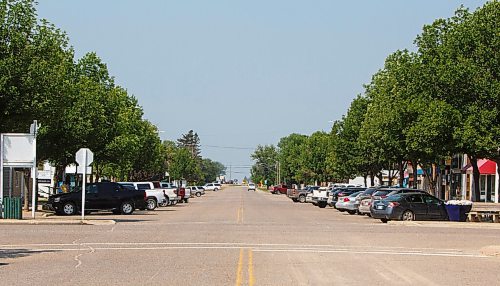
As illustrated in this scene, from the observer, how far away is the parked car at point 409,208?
38.6m

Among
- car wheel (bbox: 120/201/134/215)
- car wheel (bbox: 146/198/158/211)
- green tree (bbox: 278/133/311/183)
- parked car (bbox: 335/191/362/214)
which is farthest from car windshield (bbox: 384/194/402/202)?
green tree (bbox: 278/133/311/183)

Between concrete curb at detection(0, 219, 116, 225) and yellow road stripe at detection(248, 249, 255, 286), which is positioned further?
concrete curb at detection(0, 219, 116, 225)

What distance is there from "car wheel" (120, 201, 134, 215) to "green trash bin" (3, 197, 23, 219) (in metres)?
9.49

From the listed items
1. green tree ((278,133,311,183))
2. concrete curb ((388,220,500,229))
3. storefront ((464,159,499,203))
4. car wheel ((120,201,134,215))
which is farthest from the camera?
green tree ((278,133,311,183))

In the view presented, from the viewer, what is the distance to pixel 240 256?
787 inches

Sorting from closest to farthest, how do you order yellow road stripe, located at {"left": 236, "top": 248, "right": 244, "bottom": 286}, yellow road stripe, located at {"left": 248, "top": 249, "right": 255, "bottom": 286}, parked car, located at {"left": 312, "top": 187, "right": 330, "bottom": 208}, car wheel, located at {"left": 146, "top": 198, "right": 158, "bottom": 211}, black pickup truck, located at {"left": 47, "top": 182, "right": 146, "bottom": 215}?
yellow road stripe, located at {"left": 248, "top": 249, "right": 255, "bottom": 286} → yellow road stripe, located at {"left": 236, "top": 248, "right": 244, "bottom": 286} → black pickup truck, located at {"left": 47, "top": 182, "right": 146, "bottom": 215} → car wheel, located at {"left": 146, "top": 198, "right": 158, "bottom": 211} → parked car, located at {"left": 312, "top": 187, "right": 330, "bottom": 208}

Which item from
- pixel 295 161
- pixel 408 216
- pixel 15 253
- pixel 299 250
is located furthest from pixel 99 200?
pixel 295 161

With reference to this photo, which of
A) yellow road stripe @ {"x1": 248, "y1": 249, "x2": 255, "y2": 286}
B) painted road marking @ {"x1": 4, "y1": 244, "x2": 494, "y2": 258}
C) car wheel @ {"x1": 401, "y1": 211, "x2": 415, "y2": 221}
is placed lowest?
painted road marking @ {"x1": 4, "y1": 244, "x2": 494, "y2": 258}

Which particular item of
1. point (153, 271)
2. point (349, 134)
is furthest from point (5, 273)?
point (349, 134)

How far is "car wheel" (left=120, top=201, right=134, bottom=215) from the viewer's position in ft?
143

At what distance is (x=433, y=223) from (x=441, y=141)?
8631 mm

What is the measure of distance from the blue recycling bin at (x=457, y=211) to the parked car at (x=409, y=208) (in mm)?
199

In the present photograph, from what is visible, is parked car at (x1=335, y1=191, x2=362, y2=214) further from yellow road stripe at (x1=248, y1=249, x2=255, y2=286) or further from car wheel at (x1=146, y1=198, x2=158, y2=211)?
yellow road stripe at (x1=248, y1=249, x2=255, y2=286)

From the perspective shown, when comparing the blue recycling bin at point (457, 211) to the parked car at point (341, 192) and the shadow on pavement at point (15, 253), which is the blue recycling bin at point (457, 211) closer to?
the parked car at point (341, 192)
